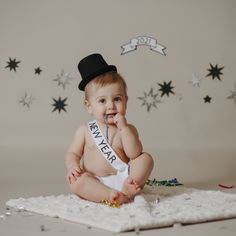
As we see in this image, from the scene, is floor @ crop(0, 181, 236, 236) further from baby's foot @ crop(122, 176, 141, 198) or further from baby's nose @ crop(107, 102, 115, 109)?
baby's nose @ crop(107, 102, 115, 109)

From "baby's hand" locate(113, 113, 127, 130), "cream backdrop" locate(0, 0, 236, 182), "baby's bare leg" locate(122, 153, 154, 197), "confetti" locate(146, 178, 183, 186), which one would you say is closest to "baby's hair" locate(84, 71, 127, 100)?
"baby's hand" locate(113, 113, 127, 130)

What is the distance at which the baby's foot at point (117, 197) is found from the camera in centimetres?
185

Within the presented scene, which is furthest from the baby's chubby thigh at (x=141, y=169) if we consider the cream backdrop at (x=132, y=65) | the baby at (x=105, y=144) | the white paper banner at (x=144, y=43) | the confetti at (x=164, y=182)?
the white paper banner at (x=144, y=43)

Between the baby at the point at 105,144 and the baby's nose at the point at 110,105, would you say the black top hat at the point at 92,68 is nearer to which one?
the baby at the point at 105,144

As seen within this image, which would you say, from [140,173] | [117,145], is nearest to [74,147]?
[117,145]

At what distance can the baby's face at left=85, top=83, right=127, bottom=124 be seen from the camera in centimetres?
204

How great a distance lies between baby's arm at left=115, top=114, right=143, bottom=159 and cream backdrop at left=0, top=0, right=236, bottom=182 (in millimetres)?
992

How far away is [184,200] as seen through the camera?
1.94 m

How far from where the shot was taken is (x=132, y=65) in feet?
10.4

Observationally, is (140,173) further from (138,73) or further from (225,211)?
(138,73)

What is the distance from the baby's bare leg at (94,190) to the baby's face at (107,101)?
22 cm

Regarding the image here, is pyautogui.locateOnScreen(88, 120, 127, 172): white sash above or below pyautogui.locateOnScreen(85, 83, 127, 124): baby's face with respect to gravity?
below

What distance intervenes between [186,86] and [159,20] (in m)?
0.40

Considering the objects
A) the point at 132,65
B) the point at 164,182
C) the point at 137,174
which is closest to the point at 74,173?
the point at 137,174
